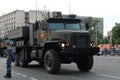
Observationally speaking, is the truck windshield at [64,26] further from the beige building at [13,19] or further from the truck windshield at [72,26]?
the beige building at [13,19]

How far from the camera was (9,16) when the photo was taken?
128875 mm

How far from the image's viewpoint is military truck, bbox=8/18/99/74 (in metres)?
18.5

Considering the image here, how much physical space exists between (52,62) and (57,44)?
95cm

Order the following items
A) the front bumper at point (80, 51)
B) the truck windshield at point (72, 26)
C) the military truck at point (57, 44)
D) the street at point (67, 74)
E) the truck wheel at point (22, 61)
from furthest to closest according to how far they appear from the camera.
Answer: the truck wheel at point (22, 61) < the truck windshield at point (72, 26) < the military truck at point (57, 44) < the front bumper at point (80, 51) < the street at point (67, 74)

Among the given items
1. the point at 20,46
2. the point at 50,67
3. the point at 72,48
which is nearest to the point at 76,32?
the point at 72,48

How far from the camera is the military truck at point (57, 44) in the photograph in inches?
729

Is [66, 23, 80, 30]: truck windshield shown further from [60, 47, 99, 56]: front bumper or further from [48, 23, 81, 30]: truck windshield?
[60, 47, 99, 56]: front bumper

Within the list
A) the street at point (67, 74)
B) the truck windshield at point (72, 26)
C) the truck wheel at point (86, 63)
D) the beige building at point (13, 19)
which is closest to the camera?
the street at point (67, 74)

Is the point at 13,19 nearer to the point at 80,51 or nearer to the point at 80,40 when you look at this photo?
the point at 80,40

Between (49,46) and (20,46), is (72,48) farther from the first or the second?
(20,46)

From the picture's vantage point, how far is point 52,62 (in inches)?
734

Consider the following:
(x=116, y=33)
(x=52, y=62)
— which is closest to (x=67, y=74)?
(x=52, y=62)

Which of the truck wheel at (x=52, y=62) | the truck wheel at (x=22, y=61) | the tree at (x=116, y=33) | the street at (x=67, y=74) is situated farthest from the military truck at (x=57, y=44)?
the tree at (x=116, y=33)

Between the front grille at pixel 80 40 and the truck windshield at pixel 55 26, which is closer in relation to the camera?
the front grille at pixel 80 40
